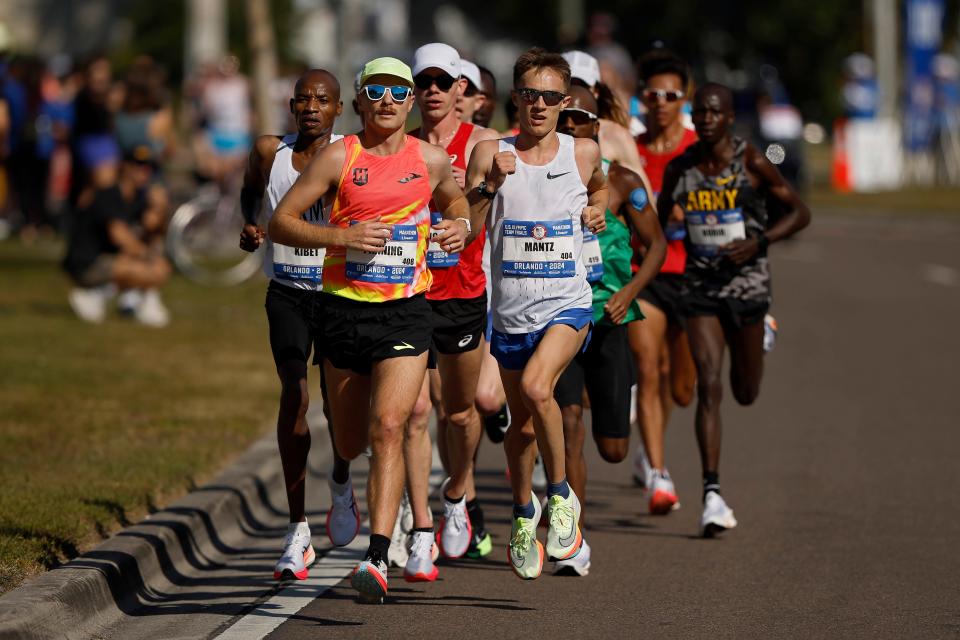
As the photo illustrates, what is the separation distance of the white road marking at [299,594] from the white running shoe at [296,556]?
0.07 m

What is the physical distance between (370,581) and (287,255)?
5.59 feet

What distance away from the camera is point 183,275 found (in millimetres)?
21422

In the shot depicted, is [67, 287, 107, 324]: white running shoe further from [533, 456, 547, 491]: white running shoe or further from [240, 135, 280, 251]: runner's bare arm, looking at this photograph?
[240, 135, 280, 251]: runner's bare arm

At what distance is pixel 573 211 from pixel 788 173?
2369 cm

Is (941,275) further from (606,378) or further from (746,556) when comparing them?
(606,378)

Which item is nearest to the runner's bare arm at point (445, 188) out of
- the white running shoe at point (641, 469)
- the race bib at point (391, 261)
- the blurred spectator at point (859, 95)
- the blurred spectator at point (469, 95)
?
the race bib at point (391, 261)

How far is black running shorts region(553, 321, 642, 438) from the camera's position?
28.3ft

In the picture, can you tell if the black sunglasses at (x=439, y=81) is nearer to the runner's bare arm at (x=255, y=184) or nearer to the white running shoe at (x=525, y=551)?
the runner's bare arm at (x=255, y=184)

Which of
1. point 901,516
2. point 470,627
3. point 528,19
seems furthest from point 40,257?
point 528,19

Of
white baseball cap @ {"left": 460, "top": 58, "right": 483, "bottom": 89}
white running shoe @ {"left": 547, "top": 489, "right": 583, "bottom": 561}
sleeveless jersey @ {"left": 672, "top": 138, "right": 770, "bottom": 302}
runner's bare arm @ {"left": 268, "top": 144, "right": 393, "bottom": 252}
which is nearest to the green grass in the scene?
runner's bare arm @ {"left": 268, "top": 144, "right": 393, "bottom": 252}

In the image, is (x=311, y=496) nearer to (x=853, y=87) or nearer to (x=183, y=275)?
(x=183, y=275)

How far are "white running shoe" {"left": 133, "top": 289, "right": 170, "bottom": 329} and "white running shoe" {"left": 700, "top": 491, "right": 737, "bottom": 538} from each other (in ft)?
28.6

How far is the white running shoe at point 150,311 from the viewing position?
17.2m

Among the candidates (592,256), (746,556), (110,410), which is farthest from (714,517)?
(110,410)
